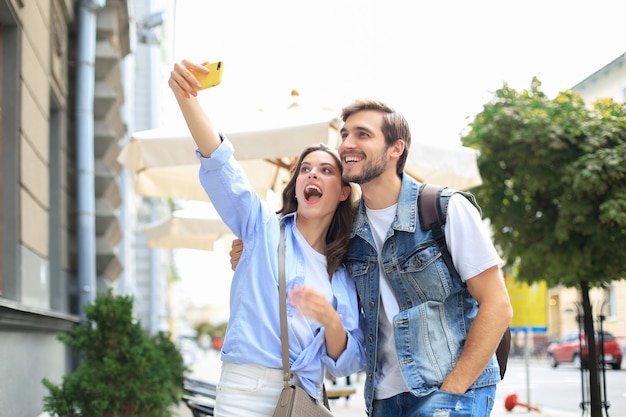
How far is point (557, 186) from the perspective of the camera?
9.24 meters

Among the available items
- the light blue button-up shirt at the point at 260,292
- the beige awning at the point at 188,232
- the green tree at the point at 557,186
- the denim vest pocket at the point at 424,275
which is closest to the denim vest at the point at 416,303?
the denim vest pocket at the point at 424,275

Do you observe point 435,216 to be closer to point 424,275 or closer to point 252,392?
point 424,275

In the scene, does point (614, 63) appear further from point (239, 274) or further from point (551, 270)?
point (239, 274)

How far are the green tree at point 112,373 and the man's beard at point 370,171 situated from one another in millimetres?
3875

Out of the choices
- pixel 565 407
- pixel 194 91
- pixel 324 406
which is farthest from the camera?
pixel 565 407

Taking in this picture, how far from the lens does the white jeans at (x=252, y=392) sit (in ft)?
9.25

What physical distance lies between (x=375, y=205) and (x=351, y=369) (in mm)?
663

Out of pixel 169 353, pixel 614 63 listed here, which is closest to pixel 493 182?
pixel 614 63

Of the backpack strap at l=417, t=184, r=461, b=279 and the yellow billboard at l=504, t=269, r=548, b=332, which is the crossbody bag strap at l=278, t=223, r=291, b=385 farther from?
the yellow billboard at l=504, t=269, r=548, b=332

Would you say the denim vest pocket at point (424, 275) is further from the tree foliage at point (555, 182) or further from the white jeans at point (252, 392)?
the tree foliage at point (555, 182)

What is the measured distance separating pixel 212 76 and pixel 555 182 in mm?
7275

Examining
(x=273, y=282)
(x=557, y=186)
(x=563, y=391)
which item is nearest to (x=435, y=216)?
(x=273, y=282)

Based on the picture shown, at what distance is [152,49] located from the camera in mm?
29969

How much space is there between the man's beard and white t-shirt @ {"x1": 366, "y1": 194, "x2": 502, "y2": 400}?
17 centimetres
